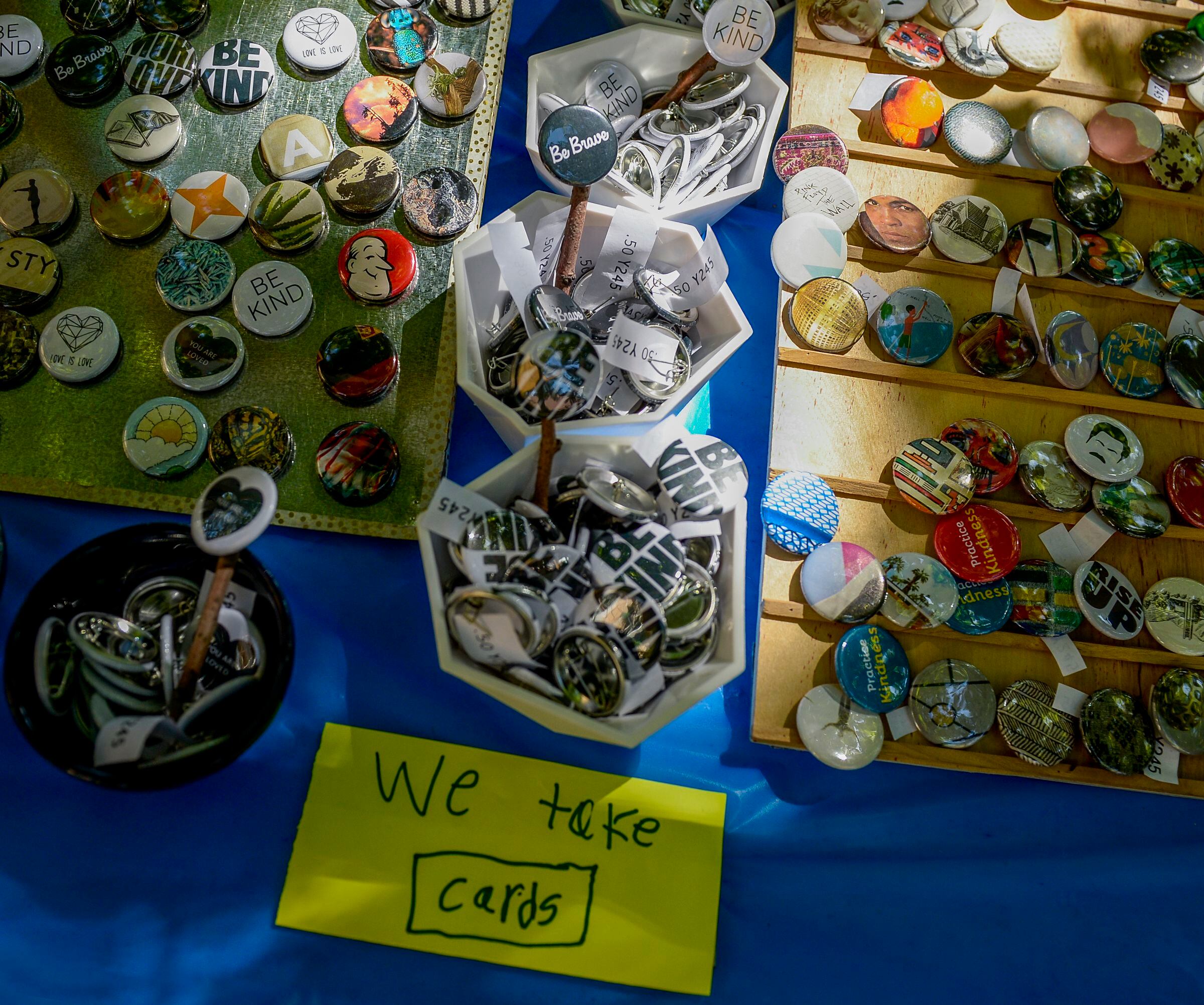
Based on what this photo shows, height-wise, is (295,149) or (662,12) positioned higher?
(662,12)

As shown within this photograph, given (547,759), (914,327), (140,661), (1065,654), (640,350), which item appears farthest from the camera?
(914,327)

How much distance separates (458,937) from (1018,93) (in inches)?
80.0

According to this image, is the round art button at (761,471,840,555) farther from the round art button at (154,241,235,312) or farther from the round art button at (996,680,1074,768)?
the round art button at (154,241,235,312)

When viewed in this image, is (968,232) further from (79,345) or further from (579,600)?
(79,345)

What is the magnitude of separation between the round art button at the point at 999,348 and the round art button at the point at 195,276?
1.41 metres

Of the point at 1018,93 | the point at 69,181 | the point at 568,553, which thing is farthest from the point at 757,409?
the point at 69,181

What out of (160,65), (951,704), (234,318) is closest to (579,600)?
(951,704)

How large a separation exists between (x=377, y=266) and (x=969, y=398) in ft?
3.80

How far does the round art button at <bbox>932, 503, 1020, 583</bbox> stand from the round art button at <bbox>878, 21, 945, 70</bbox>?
0.97 meters

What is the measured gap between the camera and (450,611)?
3.84ft

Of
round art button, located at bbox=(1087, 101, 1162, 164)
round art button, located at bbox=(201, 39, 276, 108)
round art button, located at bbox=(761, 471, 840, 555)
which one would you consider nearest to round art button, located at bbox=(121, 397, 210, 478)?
round art button, located at bbox=(201, 39, 276, 108)

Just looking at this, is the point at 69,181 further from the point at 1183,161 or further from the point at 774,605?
the point at 1183,161

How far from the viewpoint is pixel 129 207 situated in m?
1.58

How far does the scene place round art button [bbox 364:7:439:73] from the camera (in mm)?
1706
